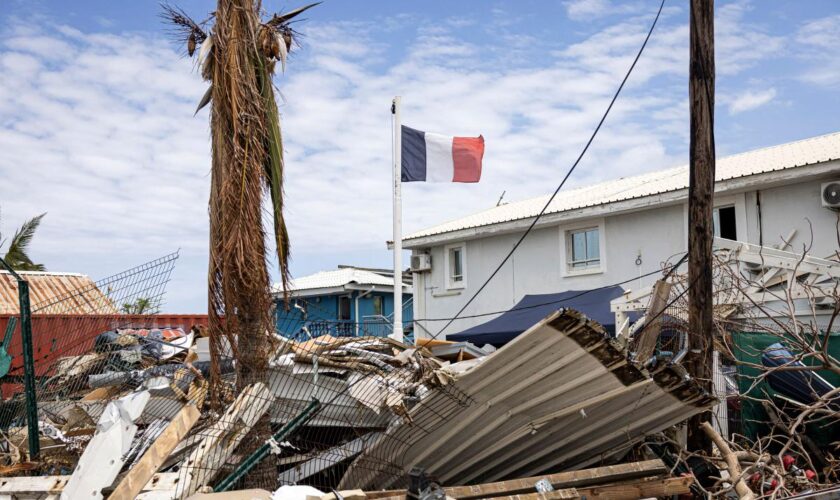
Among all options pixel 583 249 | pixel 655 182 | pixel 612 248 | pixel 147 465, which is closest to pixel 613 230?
pixel 612 248

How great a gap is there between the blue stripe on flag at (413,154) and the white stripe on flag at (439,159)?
104mm

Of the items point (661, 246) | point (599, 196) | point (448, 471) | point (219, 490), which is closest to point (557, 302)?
point (661, 246)

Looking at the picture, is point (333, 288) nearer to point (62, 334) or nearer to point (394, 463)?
point (62, 334)

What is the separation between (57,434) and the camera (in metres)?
7.30

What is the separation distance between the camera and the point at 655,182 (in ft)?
56.9

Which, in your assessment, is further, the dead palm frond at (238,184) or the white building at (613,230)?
the white building at (613,230)

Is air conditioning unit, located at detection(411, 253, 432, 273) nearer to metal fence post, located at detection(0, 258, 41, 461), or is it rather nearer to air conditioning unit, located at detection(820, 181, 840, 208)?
air conditioning unit, located at detection(820, 181, 840, 208)

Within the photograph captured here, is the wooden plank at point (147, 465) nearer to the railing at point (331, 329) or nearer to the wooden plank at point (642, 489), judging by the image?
the railing at point (331, 329)

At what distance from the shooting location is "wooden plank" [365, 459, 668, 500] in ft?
17.6

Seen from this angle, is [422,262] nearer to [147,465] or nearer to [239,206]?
[239,206]

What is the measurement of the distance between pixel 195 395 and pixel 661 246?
36.0 ft

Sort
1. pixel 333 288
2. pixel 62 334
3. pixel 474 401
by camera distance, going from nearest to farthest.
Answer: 1. pixel 474 401
2. pixel 62 334
3. pixel 333 288

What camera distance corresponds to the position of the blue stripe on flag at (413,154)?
1305cm

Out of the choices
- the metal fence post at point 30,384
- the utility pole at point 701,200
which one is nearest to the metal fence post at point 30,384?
the metal fence post at point 30,384
